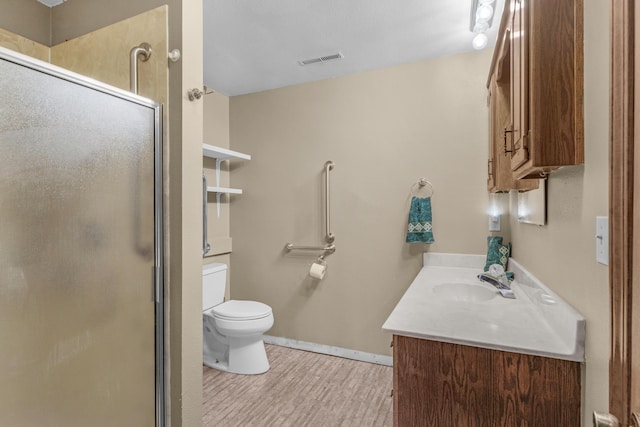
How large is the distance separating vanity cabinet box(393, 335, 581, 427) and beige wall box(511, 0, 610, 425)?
0.07 m

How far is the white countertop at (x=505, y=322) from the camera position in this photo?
3.38ft

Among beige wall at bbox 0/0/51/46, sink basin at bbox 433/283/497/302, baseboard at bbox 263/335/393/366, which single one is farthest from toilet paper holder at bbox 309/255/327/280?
beige wall at bbox 0/0/51/46

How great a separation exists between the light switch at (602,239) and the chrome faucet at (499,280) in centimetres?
87

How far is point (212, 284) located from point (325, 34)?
210cm

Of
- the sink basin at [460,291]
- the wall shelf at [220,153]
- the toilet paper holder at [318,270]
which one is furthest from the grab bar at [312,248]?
the sink basin at [460,291]

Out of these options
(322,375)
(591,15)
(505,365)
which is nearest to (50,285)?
(505,365)

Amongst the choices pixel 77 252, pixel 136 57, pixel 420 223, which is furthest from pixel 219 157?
pixel 77 252

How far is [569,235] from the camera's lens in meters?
1.09

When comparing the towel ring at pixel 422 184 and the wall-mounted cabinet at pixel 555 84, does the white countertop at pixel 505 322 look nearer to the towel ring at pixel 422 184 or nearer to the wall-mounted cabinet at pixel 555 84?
the wall-mounted cabinet at pixel 555 84

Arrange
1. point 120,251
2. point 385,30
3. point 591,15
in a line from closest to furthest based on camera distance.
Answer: point 591,15, point 120,251, point 385,30

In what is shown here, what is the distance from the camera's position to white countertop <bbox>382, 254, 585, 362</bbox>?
1029 millimetres

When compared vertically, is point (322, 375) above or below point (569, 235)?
below

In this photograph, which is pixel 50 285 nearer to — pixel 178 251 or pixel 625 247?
pixel 178 251

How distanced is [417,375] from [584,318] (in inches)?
21.4
